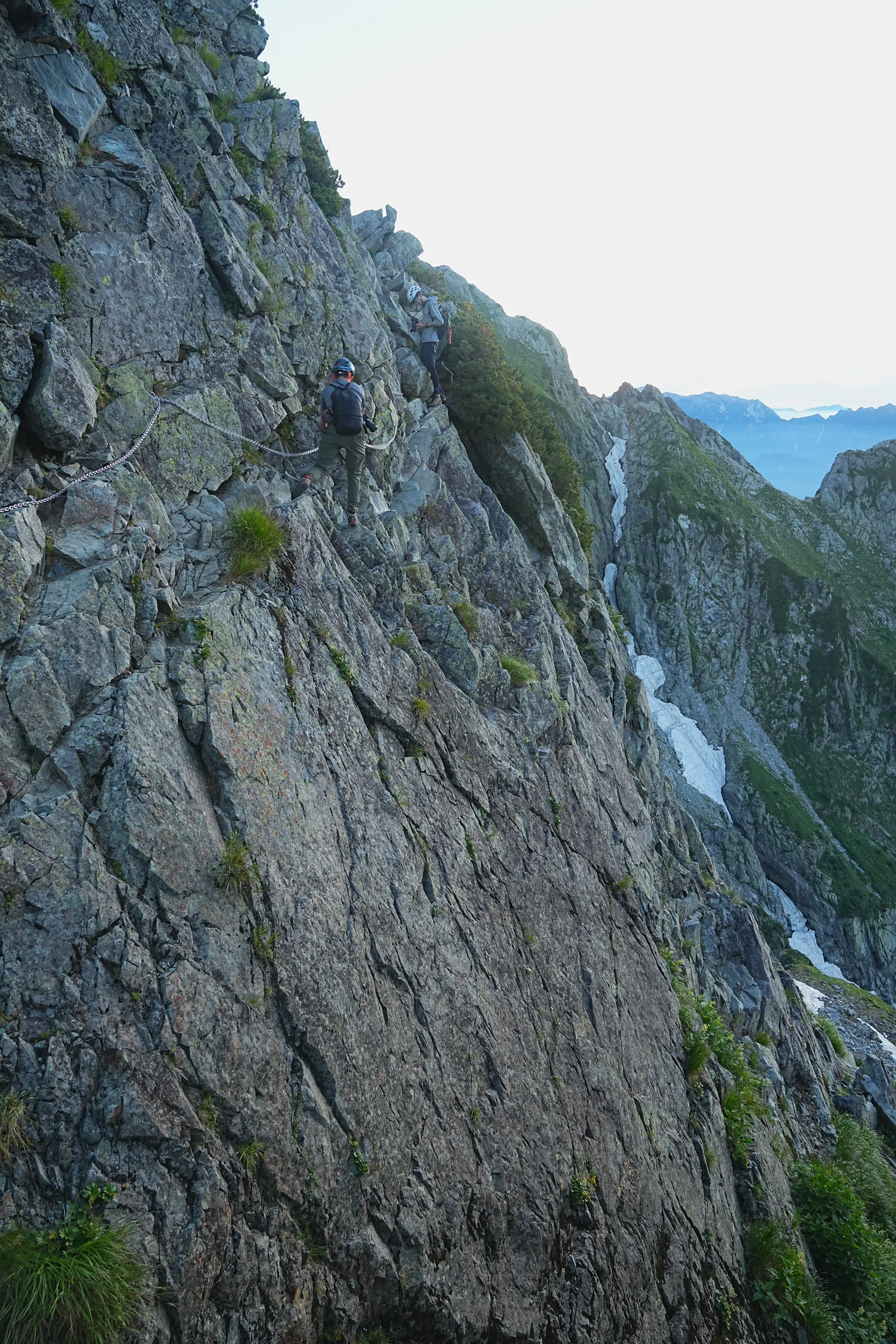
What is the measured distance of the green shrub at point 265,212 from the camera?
17.4 metres

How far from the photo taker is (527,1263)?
1043 centimetres

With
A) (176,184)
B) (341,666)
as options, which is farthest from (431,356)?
(341,666)

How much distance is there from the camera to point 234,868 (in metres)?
8.92

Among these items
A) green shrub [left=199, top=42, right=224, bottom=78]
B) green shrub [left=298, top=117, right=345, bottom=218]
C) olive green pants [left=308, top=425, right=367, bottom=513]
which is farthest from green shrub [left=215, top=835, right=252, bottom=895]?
green shrub [left=298, top=117, right=345, bottom=218]

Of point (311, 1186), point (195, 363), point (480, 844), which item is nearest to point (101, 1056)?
point (311, 1186)

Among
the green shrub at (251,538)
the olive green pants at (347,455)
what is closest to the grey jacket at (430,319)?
the olive green pants at (347,455)

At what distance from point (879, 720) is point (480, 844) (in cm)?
8629

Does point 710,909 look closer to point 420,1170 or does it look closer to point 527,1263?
point 527,1263

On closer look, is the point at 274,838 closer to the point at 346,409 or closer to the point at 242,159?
the point at 346,409

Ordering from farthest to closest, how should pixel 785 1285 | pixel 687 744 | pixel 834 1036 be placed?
pixel 687 744 → pixel 834 1036 → pixel 785 1285

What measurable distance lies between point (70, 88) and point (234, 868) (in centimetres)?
1468

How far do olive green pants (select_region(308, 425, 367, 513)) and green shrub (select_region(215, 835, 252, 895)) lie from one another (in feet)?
27.3

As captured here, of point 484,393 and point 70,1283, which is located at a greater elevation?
point 484,393

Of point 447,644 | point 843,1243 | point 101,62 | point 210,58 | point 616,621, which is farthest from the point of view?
point 616,621
